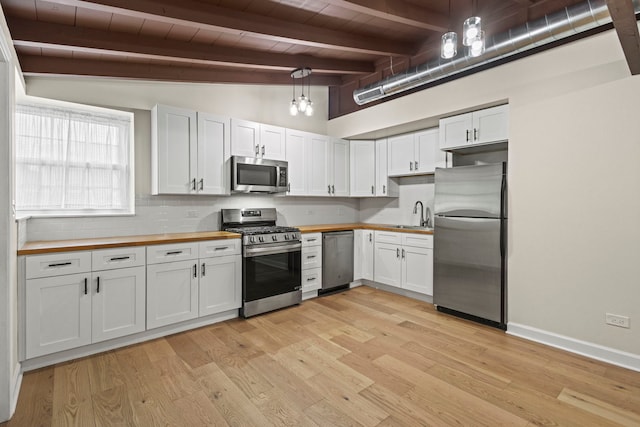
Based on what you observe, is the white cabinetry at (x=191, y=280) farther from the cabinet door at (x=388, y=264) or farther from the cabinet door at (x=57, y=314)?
the cabinet door at (x=388, y=264)

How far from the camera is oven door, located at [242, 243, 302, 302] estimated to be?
3.71 metres

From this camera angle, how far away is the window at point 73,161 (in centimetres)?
312

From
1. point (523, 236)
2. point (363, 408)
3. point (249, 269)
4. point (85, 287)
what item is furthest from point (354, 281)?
point (85, 287)

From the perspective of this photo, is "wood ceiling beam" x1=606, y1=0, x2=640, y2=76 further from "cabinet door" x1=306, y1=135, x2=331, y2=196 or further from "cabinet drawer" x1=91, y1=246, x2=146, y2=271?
"cabinet drawer" x1=91, y1=246, x2=146, y2=271

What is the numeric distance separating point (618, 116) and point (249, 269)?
366cm

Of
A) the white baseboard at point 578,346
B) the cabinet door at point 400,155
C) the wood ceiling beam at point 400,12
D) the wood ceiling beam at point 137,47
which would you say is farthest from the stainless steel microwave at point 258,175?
the white baseboard at point 578,346

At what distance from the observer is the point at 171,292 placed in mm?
3232

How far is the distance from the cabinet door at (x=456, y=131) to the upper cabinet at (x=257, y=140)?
2075 millimetres

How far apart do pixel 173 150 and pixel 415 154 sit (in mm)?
3086

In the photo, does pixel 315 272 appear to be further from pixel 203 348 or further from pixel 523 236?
pixel 523 236

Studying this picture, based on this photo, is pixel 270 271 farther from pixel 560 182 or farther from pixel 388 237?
pixel 560 182

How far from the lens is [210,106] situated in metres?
4.16

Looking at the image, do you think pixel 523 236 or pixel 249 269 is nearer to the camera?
pixel 523 236

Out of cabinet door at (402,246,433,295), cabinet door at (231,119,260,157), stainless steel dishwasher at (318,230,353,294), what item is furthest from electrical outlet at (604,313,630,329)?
cabinet door at (231,119,260,157)
